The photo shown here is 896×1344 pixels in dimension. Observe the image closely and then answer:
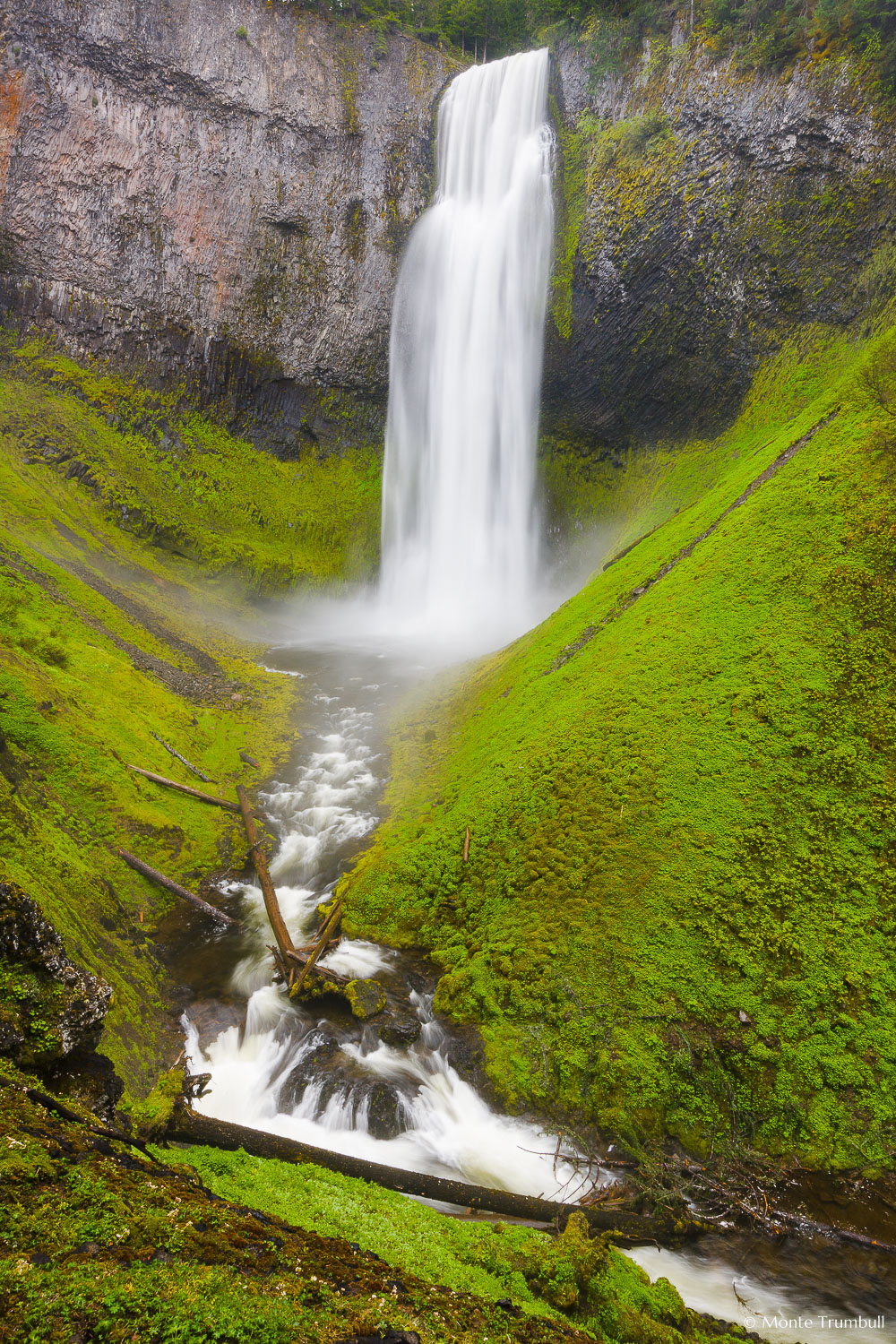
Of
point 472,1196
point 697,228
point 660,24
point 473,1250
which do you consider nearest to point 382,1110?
point 472,1196

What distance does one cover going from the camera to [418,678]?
2005 cm

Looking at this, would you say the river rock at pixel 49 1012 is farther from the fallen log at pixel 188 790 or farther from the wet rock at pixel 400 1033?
the fallen log at pixel 188 790

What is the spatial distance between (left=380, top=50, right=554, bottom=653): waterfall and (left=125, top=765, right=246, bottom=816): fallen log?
1611 centimetres

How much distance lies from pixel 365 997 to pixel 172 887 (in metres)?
3.75

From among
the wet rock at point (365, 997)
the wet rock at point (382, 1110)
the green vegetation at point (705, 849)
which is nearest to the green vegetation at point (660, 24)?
the green vegetation at point (705, 849)

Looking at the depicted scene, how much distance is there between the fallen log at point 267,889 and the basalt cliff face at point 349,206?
21034mm

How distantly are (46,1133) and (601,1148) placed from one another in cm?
552

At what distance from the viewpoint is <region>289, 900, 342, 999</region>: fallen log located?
8.19 meters

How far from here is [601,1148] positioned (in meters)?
6.22

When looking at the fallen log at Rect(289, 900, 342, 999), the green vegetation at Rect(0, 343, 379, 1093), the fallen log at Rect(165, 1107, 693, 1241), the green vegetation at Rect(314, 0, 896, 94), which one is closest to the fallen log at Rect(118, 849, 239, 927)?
the green vegetation at Rect(0, 343, 379, 1093)

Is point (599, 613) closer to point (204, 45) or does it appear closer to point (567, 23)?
point (567, 23)

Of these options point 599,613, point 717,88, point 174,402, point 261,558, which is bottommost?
point 599,613

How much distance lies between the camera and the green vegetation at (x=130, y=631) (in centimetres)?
779

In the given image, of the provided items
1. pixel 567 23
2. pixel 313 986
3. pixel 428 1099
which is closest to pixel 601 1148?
pixel 428 1099
